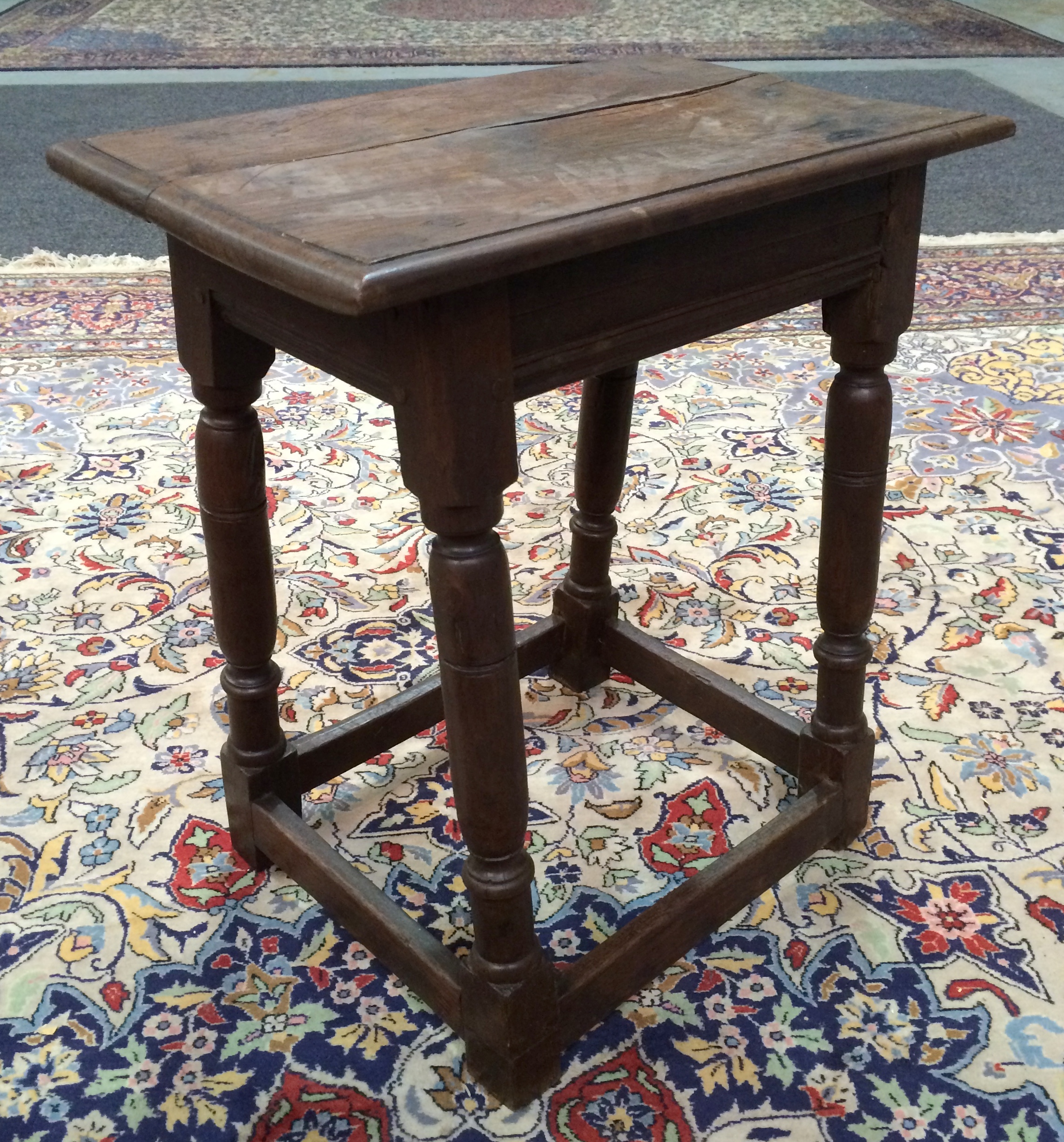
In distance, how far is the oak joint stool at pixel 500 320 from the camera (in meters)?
0.98

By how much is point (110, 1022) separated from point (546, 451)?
5.04 feet

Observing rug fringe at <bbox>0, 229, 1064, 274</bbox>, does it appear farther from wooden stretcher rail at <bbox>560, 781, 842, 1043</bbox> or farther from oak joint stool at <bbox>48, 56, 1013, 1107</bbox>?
wooden stretcher rail at <bbox>560, 781, 842, 1043</bbox>

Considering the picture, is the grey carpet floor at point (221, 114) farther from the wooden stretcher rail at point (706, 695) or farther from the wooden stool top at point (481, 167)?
the wooden stool top at point (481, 167)

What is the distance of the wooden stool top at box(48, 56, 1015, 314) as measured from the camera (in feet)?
3.04

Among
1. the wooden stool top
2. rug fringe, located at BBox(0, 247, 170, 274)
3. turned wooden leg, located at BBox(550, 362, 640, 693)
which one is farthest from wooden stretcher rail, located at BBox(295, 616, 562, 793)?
rug fringe, located at BBox(0, 247, 170, 274)

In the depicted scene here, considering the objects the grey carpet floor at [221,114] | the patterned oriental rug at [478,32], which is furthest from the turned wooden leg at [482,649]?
the patterned oriental rug at [478,32]

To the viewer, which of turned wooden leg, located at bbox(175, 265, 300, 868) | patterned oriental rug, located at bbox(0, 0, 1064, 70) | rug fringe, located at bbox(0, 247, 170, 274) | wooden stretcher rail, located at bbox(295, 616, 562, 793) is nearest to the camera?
turned wooden leg, located at bbox(175, 265, 300, 868)

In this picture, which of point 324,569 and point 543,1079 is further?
point 324,569

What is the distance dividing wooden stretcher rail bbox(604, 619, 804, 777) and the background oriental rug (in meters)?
0.07

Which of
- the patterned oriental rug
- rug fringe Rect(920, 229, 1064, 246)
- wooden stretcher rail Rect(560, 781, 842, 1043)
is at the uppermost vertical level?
the patterned oriental rug

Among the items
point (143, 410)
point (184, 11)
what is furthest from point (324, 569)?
point (184, 11)

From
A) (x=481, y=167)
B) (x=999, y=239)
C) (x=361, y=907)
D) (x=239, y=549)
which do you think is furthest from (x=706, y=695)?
(x=999, y=239)

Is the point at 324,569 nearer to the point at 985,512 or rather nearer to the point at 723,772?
the point at 723,772

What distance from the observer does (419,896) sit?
1550 millimetres
